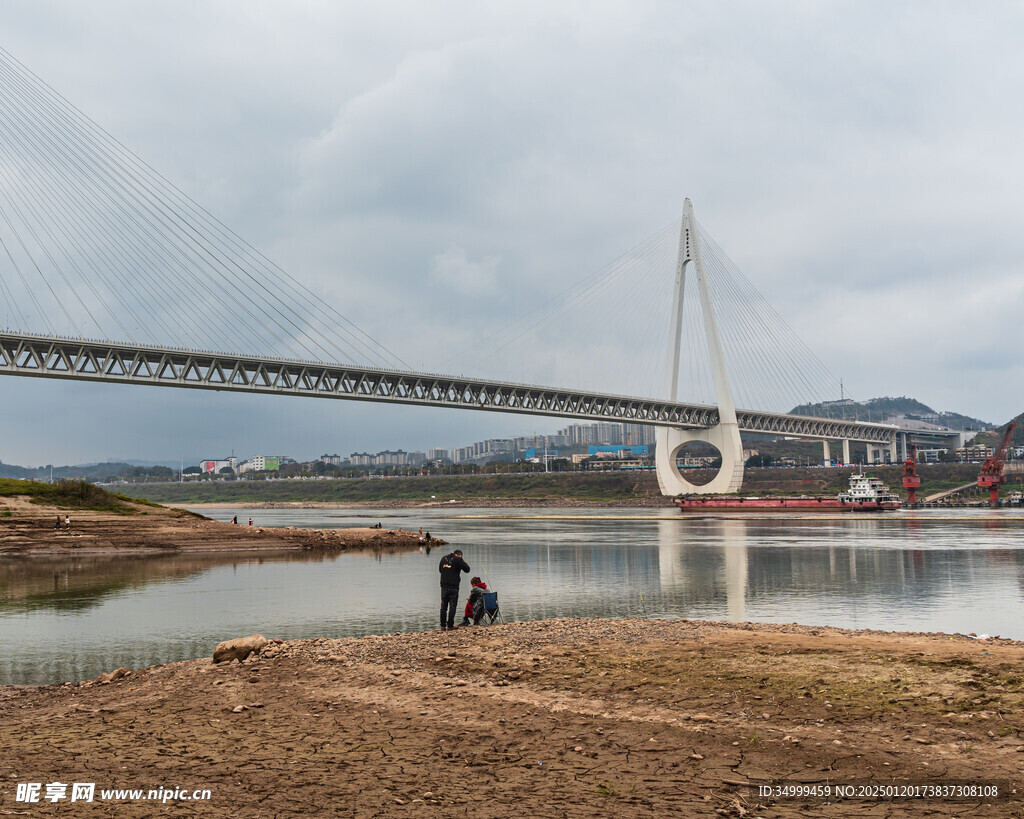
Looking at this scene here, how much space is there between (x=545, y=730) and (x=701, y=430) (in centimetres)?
9489

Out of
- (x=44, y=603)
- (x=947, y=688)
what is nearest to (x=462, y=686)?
(x=947, y=688)

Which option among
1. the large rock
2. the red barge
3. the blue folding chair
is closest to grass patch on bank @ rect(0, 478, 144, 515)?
the blue folding chair

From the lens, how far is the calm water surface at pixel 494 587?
17312 mm

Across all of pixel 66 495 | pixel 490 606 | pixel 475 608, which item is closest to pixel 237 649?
pixel 475 608

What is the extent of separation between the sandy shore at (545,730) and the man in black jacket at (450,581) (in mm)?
2120

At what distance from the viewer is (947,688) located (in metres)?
9.50

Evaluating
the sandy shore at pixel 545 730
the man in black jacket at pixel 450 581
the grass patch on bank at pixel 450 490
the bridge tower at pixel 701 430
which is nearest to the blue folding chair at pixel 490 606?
the man in black jacket at pixel 450 581

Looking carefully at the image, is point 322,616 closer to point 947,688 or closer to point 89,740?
point 89,740

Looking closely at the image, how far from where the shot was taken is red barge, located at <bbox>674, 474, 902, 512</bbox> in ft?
275

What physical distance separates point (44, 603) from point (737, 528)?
5236 centimetres

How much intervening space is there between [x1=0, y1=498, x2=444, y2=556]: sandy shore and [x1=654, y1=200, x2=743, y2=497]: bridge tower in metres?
47.9

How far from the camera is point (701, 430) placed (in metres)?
100

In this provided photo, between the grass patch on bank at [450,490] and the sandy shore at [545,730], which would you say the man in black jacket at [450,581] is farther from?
the grass patch on bank at [450,490]

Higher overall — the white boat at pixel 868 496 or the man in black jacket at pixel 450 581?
the man in black jacket at pixel 450 581
